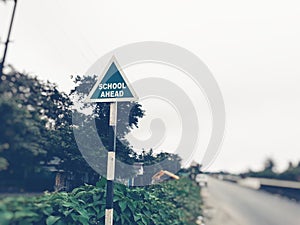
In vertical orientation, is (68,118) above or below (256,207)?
above

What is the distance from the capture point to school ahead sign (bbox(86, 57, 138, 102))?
279cm

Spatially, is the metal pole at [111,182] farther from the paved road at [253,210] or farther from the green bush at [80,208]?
the paved road at [253,210]

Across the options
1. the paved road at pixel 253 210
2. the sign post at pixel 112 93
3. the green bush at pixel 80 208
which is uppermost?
the sign post at pixel 112 93

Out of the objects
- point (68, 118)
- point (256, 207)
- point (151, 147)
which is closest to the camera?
point (68, 118)

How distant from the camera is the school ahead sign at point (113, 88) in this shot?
2.79 metres

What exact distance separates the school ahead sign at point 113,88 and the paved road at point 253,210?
4.96 metres

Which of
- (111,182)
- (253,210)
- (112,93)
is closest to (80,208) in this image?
(111,182)

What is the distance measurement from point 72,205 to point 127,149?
1364 mm

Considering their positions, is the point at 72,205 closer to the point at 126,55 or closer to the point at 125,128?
the point at 125,128

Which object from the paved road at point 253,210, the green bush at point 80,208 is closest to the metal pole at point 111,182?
the green bush at point 80,208

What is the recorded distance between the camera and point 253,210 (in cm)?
1011

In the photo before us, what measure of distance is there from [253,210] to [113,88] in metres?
9.13

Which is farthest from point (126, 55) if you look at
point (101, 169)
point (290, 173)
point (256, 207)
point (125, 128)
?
point (256, 207)

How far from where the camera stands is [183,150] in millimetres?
5055
